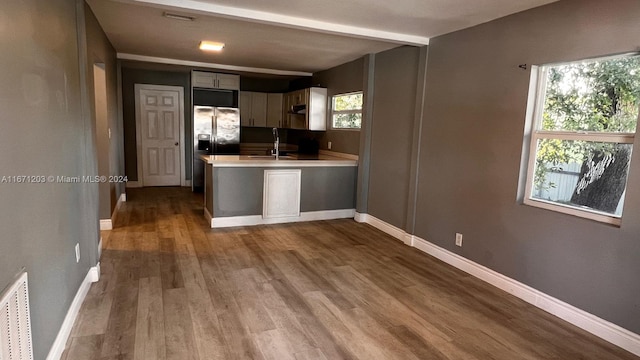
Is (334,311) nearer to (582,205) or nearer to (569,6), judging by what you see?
(582,205)

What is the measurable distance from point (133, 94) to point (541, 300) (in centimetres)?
736

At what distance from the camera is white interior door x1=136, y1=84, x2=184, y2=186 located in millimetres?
7383

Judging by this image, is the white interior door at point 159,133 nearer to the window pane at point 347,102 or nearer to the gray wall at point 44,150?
the window pane at point 347,102

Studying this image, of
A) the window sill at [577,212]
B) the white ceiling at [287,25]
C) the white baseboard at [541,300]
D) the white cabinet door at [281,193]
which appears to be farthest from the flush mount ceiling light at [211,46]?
the window sill at [577,212]

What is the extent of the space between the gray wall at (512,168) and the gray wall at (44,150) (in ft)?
10.8

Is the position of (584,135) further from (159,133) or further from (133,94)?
(133,94)

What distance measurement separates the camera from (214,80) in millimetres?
7172

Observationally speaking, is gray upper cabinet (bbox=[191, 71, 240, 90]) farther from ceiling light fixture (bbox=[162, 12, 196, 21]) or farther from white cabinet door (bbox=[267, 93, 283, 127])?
ceiling light fixture (bbox=[162, 12, 196, 21])

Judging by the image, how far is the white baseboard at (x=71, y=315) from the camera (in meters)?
2.08

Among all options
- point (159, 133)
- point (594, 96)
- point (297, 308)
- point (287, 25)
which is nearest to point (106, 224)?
point (297, 308)

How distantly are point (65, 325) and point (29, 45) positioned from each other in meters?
1.62

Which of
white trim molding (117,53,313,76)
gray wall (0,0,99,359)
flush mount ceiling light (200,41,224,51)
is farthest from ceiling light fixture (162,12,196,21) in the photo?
white trim molding (117,53,313,76)

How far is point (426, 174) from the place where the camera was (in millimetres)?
4219

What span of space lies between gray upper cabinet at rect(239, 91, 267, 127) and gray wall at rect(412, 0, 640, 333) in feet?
15.0
